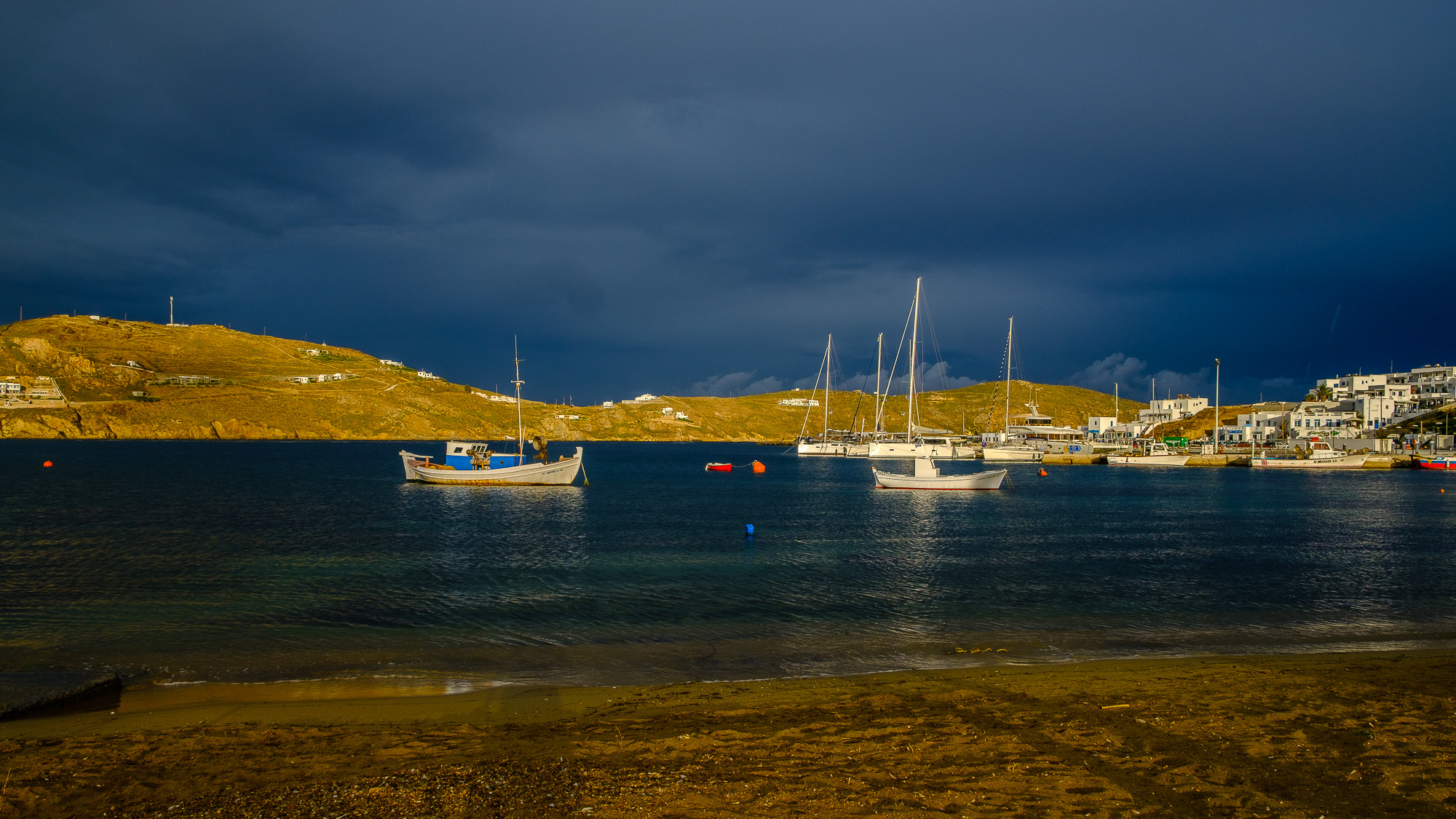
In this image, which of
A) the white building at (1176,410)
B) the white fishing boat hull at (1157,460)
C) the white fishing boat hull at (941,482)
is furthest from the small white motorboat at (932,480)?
the white building at (1176,410)

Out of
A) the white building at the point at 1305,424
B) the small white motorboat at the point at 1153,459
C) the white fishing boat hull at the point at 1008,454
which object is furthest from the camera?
the white building at the point at 1305,424

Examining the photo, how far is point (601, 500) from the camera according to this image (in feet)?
172

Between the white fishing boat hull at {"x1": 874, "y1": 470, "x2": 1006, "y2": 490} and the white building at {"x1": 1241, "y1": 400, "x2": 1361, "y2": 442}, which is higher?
the white building at {"x1": 1241, "y1": 400, "x2": 1361, "y2": 442}

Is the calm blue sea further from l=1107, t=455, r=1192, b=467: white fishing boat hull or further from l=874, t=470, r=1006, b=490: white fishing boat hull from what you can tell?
l=1107, t=455, r=1192, b=467: white fishing boat hull

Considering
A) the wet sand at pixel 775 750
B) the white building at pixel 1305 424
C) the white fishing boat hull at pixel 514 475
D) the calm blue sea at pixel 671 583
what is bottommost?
the calm blue sea at pixel 671 583

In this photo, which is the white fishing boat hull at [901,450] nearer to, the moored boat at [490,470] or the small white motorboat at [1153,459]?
the small white motorboat at [1153,459]

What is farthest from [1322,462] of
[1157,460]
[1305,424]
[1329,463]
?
[1305,424]

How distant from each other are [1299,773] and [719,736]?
6700 mm

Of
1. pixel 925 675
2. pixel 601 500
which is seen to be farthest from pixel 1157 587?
pixel 601 500

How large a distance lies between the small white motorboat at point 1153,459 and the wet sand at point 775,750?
366ft

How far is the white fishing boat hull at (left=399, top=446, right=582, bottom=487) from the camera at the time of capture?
197 feet

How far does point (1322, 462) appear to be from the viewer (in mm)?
101000

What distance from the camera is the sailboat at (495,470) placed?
197 ft

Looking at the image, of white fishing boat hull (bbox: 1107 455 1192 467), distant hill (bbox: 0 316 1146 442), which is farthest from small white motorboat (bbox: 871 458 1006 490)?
distant hill (bbox: 0 316 1146 442)
